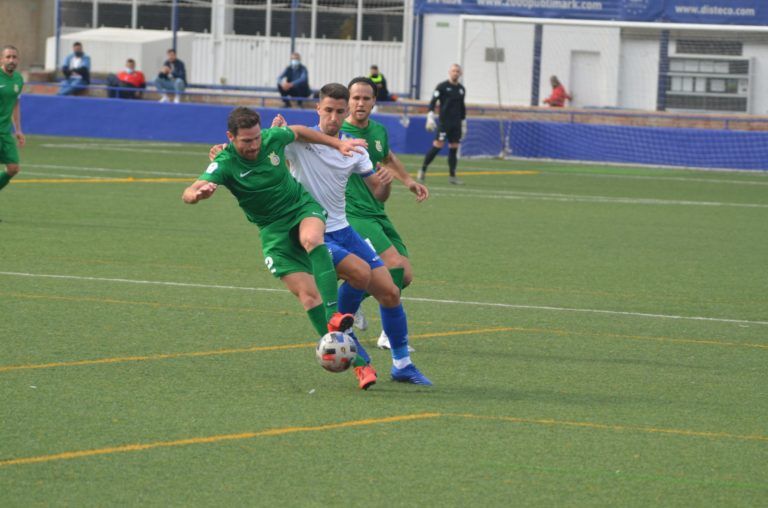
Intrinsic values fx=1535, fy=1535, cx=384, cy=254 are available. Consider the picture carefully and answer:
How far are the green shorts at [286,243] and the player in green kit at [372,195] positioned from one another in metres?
0.98

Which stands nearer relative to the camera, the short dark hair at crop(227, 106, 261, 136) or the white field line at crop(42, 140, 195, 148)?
the short dark hair at crop(227, 106, 261, 136)

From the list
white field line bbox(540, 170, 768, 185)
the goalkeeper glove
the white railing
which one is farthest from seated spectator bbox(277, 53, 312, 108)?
the goalkeeper glove

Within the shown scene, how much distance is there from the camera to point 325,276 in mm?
8508

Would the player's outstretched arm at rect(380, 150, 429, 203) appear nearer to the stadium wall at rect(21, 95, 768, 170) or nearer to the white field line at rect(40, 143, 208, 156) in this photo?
the white field line at rect(40, 143, 208, 156)

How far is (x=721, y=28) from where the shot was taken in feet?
110

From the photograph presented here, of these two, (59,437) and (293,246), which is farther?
(293,246)

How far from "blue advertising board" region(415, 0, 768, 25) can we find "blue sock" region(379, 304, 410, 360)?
28.5 metres

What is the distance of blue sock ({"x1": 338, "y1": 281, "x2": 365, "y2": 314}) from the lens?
32.3 feet

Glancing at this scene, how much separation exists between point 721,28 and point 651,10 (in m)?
2.95

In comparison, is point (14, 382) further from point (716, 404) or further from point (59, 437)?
point (716, 404)

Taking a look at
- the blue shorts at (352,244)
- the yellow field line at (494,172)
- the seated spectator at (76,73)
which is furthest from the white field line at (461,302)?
the seated spectator at (76,73)

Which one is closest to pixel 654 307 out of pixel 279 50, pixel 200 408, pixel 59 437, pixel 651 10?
pixel 200 408

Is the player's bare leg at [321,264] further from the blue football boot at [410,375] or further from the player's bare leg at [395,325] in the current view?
the blue football boot at [410,375]

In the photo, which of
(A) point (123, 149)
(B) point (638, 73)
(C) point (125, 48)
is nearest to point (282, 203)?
(A) point (123, 149)
